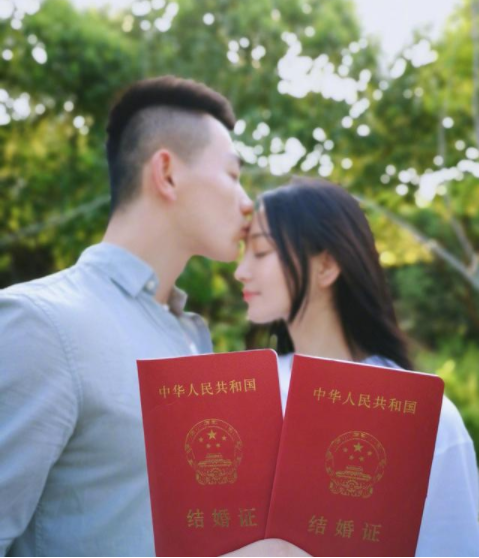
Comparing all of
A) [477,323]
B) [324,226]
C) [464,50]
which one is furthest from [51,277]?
[477,323]

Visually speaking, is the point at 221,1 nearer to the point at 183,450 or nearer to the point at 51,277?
the point at 51,277

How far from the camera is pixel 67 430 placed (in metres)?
1.35

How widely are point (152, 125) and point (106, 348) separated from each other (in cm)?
75

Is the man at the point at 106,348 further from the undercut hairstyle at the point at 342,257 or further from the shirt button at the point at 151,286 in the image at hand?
the undercut hairstyle at the point at 342,257

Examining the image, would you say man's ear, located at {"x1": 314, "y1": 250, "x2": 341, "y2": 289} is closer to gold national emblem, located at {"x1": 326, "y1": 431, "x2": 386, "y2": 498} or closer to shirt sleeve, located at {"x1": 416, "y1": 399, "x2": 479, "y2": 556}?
shirt sleeve, located at {"x1": 416, "y1": 399, "x2": 479, "y2": 556}

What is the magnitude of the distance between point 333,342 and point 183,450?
2.77 feet

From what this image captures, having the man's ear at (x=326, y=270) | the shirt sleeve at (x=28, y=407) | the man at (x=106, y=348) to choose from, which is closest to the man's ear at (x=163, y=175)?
the man at (x=106, y=348)

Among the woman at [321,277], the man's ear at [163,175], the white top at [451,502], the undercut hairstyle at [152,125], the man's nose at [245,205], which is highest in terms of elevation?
the undercut hairstyle at [152,125]

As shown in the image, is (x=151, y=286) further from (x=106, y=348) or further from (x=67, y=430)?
(x=67, y=430)

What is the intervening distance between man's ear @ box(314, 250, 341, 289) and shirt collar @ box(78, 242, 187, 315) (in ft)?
1.46

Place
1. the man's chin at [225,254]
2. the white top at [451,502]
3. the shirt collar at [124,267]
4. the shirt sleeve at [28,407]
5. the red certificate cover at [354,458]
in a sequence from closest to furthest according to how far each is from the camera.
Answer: the red certificate cover at [354,458] < the shirt sleeve at [28,407] < the white top at [451,502] < the shirt collar at [124,267] < the man's chin at [225,254]

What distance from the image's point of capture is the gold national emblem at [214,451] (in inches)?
44.8

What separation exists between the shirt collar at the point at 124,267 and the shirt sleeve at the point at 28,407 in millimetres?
330

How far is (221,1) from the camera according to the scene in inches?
294
